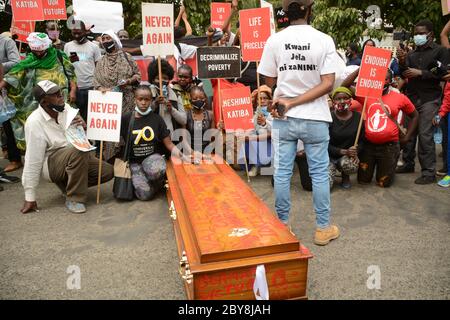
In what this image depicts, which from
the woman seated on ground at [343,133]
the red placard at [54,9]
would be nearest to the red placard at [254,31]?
the woman seated on ground at [343,133]

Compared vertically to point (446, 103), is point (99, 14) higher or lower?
higher

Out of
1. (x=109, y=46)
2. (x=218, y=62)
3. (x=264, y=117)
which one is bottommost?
(x=264, y=117)

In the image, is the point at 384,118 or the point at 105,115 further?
the point at 384,118

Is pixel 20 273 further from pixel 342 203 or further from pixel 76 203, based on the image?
pixel 342 203

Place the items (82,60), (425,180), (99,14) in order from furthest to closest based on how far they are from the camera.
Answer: (99,14) → (82,60) → (425,180)

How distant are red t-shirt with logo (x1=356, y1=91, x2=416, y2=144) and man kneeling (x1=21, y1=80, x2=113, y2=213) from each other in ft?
11.3

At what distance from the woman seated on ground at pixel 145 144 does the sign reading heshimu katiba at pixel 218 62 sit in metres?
0.89

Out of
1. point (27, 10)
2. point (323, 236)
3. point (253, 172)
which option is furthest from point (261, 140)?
point (27, 10)

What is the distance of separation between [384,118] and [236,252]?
10.7 feet

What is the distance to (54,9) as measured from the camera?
23.2ft

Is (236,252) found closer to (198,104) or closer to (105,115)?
(105,115)

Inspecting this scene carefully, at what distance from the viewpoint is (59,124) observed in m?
4.53
